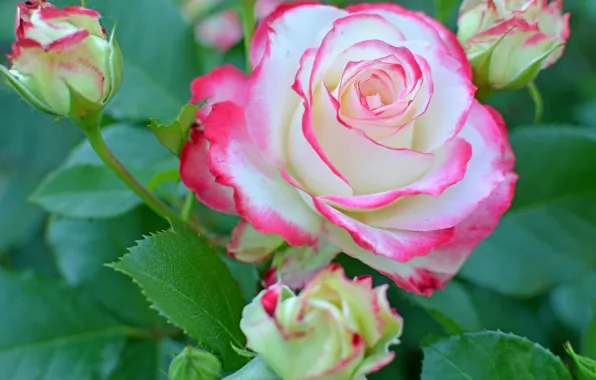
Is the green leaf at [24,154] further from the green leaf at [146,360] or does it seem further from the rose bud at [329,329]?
the rose bud at [329,329]

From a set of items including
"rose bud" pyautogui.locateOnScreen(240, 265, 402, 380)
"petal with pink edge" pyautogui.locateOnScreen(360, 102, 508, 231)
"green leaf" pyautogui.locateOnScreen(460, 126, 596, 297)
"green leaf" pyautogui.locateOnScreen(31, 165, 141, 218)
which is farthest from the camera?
"green leaf" pyautogui.locateOnScreen(460, 126, 596, 297)

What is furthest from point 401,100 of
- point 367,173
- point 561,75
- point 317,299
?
point 561,75

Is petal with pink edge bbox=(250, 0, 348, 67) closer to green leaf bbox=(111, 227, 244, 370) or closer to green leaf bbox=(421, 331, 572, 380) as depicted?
green leaf bbox=(111, 227, 244, 370)

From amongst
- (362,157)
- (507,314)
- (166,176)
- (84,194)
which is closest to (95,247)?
(84,194)

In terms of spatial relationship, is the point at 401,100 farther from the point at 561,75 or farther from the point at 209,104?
the point at 561,75

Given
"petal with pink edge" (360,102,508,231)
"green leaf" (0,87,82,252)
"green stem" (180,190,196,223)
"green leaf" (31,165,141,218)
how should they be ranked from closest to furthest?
"petal with pink edge" (360,102,508,231) → "green stem" (180,190,196,223) → "green leaf" (31,165,141,218) → "green leaf" (0,87,82,252)

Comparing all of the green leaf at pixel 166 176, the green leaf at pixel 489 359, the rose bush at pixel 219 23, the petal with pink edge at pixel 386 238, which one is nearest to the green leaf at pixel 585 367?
the green leaf at pixel 489 359

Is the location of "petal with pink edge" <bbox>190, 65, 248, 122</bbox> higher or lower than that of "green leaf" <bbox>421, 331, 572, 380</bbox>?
higher

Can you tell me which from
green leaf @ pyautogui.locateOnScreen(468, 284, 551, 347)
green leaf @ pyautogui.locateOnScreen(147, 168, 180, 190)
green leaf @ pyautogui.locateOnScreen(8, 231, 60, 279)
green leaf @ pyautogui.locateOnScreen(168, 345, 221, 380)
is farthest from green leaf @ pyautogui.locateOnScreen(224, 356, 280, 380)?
green leaf @ pyautogui.locateOnScreen(8, 231, 60, 279)
